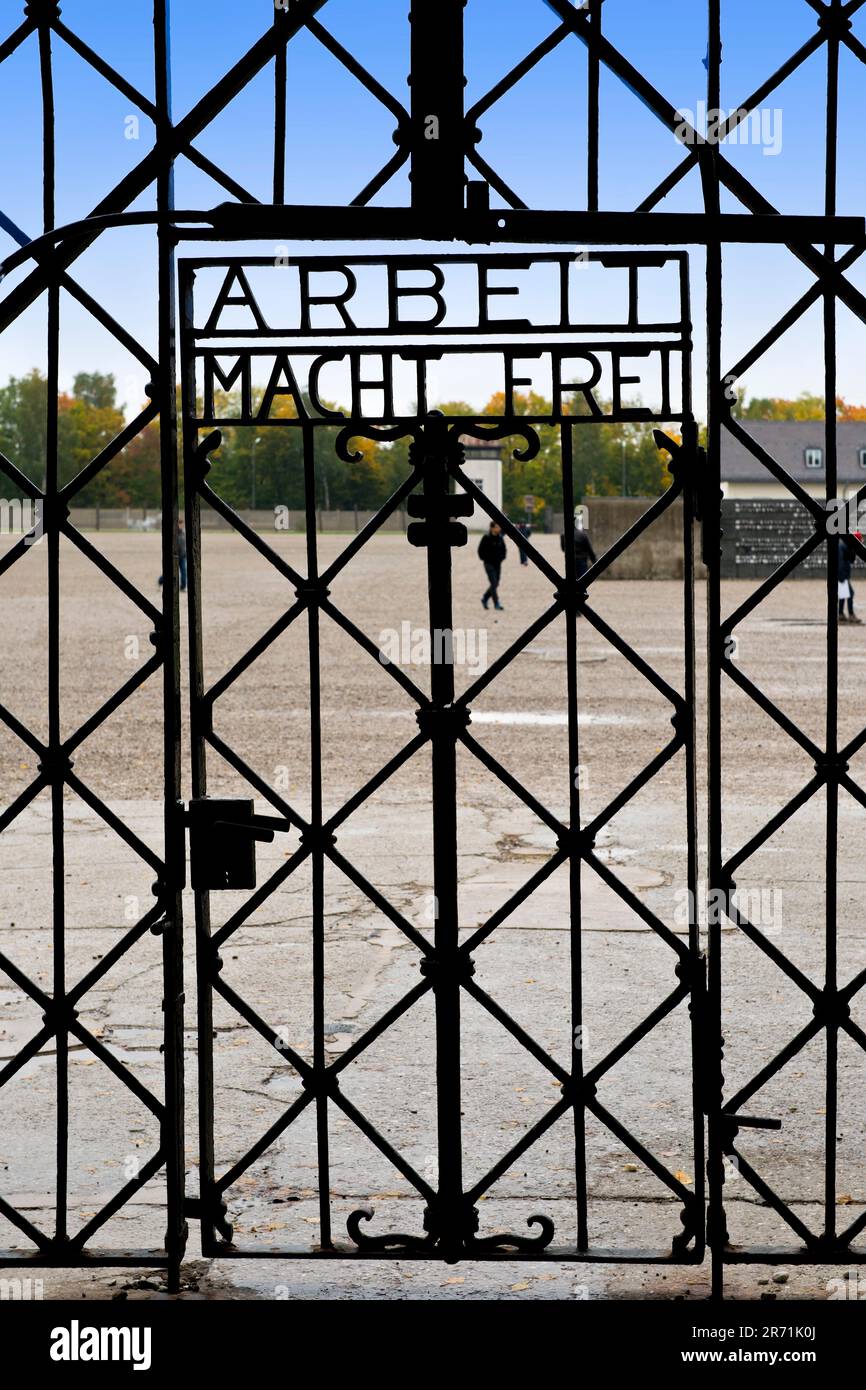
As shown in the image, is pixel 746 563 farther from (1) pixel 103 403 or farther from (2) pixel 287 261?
(1) pixel 103 403

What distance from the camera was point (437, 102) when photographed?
3133 millimetres

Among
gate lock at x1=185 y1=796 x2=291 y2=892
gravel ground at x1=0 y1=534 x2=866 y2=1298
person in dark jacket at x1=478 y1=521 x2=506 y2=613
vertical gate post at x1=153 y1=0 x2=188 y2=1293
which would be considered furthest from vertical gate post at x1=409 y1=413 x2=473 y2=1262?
person in dark jacket at x1=478 y1=521 x2=506 y2=613

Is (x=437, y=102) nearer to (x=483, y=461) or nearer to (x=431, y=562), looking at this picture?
(x=431, y=562)

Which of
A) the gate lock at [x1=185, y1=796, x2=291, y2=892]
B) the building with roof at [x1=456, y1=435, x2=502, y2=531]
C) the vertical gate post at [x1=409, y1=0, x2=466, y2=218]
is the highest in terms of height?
the building with roof at [x1=456, y1=435, x2=502, y2=531]

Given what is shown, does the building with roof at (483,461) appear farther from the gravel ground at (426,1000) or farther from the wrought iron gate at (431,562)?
the gravel ground at (426,1000)

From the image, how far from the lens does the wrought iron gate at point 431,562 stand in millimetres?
3094

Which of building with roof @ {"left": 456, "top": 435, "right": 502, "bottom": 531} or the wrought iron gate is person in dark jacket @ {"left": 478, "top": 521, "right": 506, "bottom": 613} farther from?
the wrought iron gate

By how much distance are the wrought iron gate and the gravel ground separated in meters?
0.24

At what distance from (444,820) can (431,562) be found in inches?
21.9

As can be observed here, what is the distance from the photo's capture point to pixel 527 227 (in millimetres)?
3090

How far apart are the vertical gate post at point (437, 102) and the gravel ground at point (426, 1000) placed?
2.32m

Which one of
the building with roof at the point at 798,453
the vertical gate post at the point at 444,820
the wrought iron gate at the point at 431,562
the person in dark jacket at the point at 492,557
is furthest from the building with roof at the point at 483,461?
the building with roof at the point at 798,453

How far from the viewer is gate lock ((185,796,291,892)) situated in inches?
125
